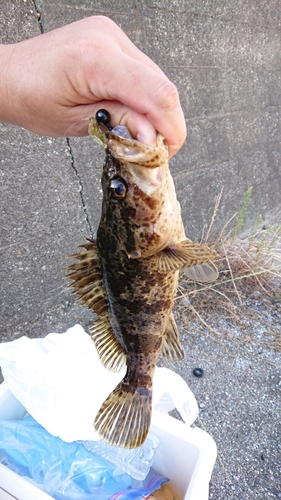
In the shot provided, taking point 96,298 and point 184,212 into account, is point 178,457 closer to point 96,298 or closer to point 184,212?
point 96,298

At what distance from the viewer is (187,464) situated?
221 centimetres

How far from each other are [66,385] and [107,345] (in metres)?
0.71

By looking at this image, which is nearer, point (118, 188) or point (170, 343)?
point (118, 188)

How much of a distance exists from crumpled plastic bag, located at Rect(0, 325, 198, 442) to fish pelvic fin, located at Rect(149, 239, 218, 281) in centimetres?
112

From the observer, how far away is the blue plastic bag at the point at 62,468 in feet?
6.91

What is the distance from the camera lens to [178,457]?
2.24 meters

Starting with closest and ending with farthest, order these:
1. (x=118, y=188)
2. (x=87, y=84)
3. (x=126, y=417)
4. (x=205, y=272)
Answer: (x=87, y=84), (x=118, y=188), (x=205, y=272), (x=126, y=417)

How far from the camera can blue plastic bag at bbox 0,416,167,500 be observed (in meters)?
2.11

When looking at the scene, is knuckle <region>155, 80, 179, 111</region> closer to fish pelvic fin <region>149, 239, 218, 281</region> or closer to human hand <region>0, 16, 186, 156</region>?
human hand <region>0, 16, 186, 156</region>

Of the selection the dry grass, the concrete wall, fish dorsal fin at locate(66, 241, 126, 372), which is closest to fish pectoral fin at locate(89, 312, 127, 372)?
fish dorsal fin at locate(66, 241, 126, 372)

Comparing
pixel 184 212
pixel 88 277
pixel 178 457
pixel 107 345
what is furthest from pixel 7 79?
pixel 184 212

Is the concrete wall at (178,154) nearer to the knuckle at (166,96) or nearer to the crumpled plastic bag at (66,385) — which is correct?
the crumpled plastic bag at (66,385)

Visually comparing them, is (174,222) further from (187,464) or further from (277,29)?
A: (277,29)

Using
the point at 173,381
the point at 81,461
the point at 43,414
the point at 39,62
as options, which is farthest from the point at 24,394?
the point at 39,62
